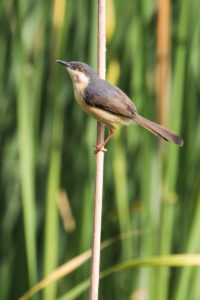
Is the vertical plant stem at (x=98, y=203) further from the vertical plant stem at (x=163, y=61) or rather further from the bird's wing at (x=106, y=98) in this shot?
the vertical plant stem at (x=163, y=61)

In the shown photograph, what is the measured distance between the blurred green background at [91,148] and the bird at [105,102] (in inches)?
2.9

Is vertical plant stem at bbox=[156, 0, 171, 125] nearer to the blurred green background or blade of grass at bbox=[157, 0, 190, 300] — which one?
the blurred green background

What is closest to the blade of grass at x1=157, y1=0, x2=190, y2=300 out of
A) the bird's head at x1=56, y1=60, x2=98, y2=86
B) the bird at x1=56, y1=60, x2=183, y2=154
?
the bird at x1=56, y1=60, x2=183, y2=154

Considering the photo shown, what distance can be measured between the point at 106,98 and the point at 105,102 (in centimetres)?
1

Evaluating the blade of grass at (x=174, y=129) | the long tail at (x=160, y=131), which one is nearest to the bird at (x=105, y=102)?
the long tail at (x=160, y=131)

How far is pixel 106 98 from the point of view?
1.58 metres

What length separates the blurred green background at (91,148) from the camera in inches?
65.3

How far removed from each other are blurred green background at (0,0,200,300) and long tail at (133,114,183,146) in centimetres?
7

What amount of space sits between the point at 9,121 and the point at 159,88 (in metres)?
0.67

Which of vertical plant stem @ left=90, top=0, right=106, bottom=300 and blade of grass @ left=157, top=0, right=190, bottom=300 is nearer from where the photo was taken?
vertical plant stem @ left=90, top=0, right=106, bottom=300

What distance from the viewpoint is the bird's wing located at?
1562 millimetres

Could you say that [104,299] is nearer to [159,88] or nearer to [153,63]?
[159,88]

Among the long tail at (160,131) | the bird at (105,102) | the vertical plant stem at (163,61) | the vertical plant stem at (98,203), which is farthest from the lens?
the vertical plant stem at (163,61)

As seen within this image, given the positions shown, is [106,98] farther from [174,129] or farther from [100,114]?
[174,129]
